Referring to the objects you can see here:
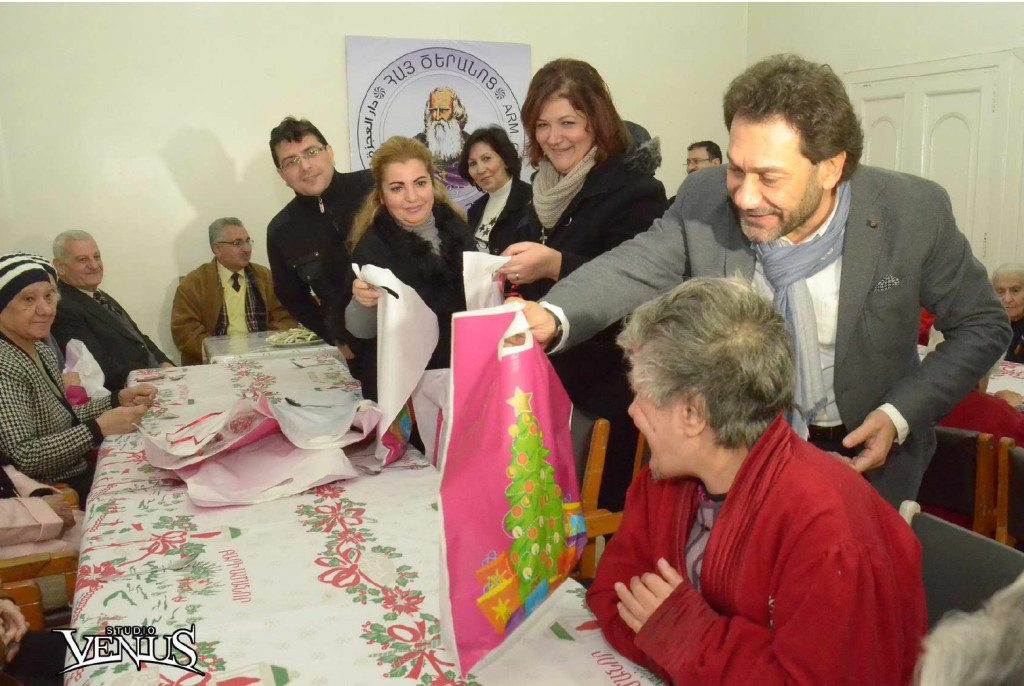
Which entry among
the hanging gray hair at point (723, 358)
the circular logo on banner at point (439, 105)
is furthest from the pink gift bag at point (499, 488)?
the circular logo on banner at point (439, 105)

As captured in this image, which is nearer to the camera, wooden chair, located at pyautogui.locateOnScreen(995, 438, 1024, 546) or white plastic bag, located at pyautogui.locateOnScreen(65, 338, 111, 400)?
wooden chair, located at pyautogui.locateOnScreen(995, 438, 1024, 546)

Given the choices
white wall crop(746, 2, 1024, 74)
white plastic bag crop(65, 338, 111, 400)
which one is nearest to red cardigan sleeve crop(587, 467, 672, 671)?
white plastic bag crop(65, 338, 111, 400)

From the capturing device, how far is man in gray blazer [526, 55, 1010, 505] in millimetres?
Result: 1611

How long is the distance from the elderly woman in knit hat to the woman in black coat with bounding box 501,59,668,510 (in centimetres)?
149

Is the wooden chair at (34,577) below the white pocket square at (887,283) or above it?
below

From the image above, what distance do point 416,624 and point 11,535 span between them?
1.41m

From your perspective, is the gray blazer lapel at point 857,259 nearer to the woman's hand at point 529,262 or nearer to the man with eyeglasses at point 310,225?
the woman's hand at point 529,262

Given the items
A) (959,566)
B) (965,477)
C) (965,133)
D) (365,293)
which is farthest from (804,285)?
(965,133)

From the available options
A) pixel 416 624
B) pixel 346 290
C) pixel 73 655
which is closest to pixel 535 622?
pixel 416 624

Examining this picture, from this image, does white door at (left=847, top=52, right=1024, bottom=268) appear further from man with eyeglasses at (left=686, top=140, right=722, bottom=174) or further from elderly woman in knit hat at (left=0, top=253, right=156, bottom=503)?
elderly woman in knit hat at (left=0, top=253, right=156, bottom=503)

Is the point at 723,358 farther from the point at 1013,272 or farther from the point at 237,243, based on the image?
the point at 237,243

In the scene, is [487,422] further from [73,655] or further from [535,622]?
[73,655]

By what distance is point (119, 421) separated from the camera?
265 cm

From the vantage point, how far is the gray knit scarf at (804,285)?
173 cm
